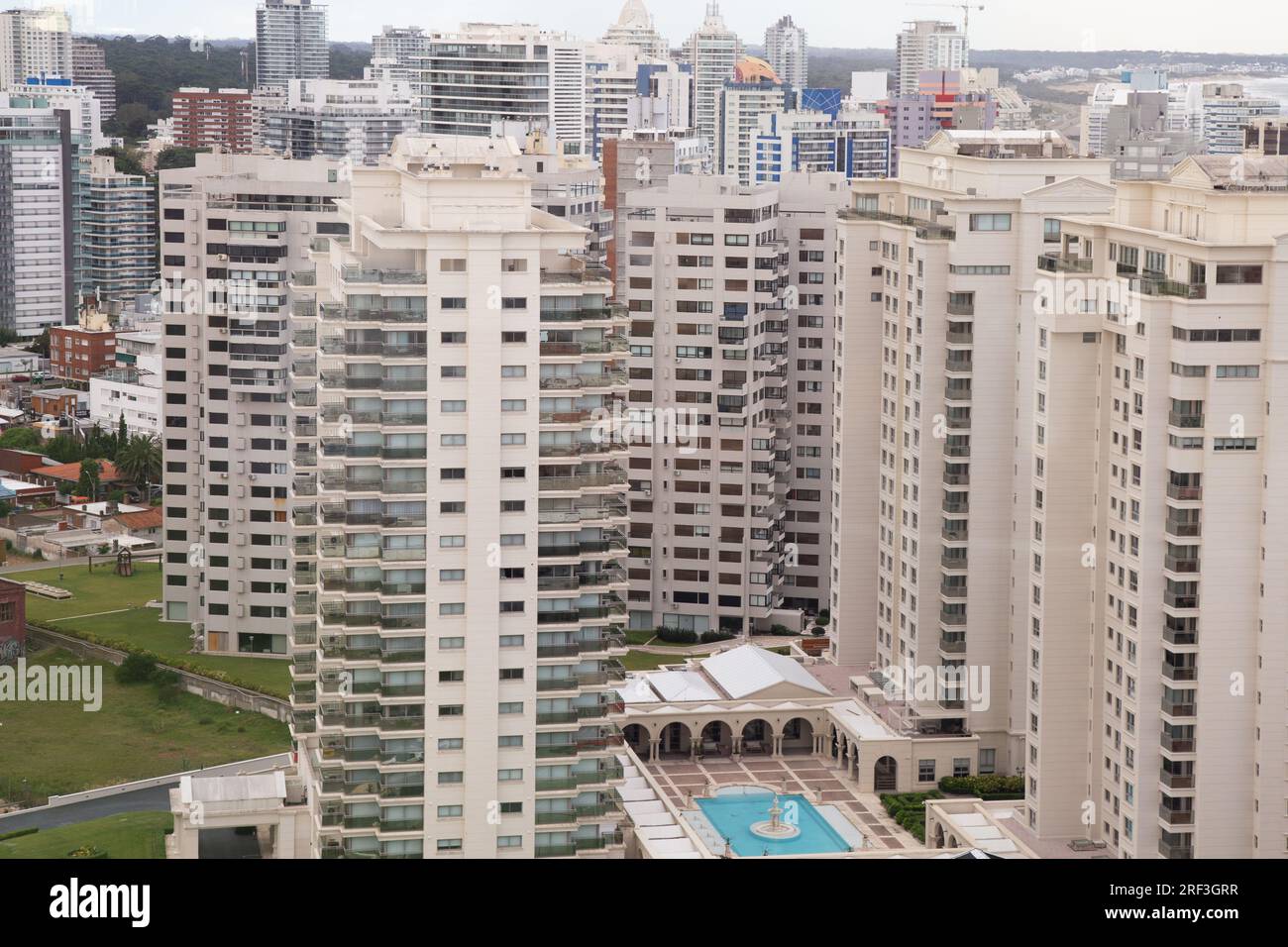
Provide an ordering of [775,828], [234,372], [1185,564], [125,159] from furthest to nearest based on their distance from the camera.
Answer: [125,159], [234,372], [775,828], [1185,564]

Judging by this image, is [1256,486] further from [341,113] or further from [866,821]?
[341,113]

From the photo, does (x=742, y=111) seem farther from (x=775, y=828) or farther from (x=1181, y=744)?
(x=1181, y=744)

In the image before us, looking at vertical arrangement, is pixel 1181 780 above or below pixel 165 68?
below

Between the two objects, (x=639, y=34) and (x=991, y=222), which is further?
(x=639, y=34)

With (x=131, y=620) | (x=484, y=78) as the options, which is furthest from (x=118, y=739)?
(x=484, y=78)

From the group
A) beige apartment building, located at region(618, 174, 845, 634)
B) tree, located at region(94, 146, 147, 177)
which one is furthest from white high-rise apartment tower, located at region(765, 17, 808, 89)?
beige apartment building, located at region(618, 174, 845, 634)

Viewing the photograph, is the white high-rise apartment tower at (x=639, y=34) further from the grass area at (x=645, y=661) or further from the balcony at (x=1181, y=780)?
the balcony at (x=1181, y=780)
